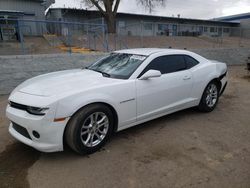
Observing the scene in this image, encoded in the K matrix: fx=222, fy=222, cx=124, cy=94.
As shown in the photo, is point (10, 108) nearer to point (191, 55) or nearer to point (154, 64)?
point (154, 64)

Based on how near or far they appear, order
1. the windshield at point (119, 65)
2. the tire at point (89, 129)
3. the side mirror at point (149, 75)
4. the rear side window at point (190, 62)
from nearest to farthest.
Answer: the tire at point (89, 129) → the side mirror at point (149, 75) → the windshield at point (119, 65) → the rear side window at point (190, 62)

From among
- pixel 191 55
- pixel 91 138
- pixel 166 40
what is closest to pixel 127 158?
pixel 91 138

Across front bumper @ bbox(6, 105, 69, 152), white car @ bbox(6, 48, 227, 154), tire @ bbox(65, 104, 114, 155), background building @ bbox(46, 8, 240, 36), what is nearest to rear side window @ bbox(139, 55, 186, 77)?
white car @ bbox(6, 48, 227, 154)

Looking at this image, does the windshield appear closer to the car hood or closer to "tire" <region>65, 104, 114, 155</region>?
the car hood

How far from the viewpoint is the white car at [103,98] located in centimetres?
291

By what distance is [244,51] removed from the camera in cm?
1552

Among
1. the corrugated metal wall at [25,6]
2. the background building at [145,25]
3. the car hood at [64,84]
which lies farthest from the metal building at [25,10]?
the car hood at [64,84]

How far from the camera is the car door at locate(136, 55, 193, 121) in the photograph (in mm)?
3742

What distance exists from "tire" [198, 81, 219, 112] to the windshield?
183 cm

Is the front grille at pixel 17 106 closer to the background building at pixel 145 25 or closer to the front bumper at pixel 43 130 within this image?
the front bumper at pixel 43 130

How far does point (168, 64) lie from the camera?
14.1 feet

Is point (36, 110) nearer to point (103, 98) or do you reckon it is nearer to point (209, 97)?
point (103, 98)

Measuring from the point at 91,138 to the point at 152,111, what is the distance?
1.24 meters

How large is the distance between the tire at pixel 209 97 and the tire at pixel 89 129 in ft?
7.94
